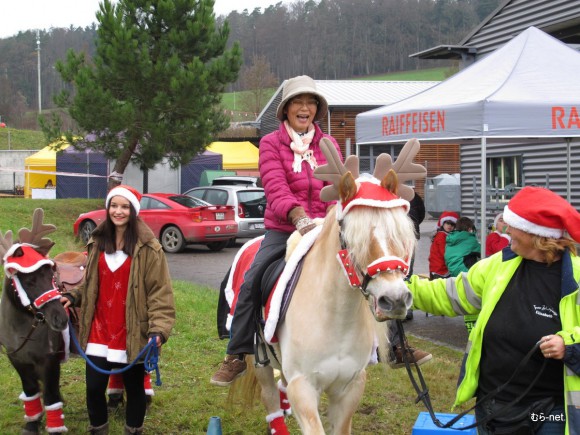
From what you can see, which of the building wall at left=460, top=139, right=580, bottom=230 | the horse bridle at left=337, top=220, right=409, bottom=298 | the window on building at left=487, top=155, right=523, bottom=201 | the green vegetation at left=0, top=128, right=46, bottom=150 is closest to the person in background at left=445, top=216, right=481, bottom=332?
the horse bridle at left=337, top=220, right=409, bottom=298

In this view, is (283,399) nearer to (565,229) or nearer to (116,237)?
(116,237)

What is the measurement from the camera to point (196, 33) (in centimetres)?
2338

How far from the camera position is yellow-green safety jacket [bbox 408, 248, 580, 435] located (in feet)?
9.89

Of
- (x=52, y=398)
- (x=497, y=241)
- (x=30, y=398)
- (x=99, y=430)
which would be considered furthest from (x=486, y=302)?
(x=497, y=241)

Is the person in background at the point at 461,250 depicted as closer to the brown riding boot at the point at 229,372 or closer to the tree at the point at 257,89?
the brown riding boot at the point at 229,372

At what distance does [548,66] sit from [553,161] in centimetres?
925

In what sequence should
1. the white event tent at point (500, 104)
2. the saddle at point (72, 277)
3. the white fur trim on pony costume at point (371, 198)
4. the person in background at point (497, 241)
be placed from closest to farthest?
the white fur trim on pony costume at point (371, 198) → the saddle at point (72, 277) → the white event tent at point (500, 104) → the person in background at point (497, 241)

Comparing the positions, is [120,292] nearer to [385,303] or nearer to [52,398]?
[52,398]

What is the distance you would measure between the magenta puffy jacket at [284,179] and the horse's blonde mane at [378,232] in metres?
1.19

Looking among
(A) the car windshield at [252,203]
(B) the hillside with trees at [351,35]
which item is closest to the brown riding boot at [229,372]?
(A) the car windshield at [252,203]

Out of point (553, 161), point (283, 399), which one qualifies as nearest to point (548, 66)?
point (283, 399)

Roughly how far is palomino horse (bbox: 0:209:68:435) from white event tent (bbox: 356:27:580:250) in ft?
16.0

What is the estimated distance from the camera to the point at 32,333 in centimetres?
529

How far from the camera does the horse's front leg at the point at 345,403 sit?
4.20m
